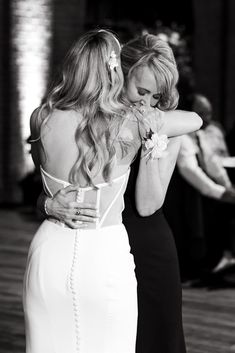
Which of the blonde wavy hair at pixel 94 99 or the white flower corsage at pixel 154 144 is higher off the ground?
the blonde wavy hair at pixel 94 99

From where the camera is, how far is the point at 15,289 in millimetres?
6137

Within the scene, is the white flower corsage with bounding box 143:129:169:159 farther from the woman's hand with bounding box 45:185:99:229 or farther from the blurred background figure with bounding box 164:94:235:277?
the blurred background figure with bounding box 164:94:235:277

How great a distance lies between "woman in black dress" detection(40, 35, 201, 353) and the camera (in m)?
3.03

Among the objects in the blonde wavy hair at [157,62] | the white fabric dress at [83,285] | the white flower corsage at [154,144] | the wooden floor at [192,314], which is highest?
the blonde wavy hair at [157,62]

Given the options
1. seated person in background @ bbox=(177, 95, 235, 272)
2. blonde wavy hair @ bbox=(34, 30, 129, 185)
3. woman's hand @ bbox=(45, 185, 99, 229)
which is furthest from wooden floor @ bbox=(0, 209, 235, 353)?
blonde wavy hair @ bbox=(34, 30, 129, 185)

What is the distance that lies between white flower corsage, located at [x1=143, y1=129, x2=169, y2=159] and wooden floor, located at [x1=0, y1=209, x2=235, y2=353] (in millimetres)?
2210

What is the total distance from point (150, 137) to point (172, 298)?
923 mm

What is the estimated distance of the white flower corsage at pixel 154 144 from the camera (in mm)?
2562

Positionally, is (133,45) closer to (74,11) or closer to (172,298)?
(172,298)

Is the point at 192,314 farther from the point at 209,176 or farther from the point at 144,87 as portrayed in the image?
the point at 144,87

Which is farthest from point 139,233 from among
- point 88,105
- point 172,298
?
point 88,105

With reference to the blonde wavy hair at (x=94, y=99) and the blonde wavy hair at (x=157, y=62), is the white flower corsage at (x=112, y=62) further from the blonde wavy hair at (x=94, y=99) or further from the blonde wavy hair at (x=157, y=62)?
the blonde wavy hair at (x=157, y=62)

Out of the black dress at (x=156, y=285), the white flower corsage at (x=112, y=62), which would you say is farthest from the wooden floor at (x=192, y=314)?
the white flower corsage at (x=112, y=62)

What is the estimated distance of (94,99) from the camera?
249 centimetres
